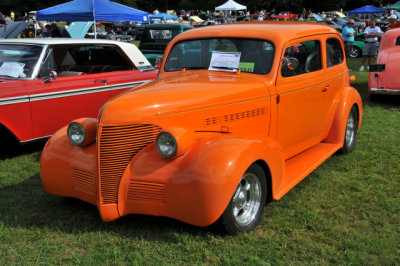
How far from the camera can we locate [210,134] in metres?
3.44

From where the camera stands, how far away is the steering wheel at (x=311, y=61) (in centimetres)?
464

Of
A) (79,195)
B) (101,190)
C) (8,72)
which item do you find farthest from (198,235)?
(8,72)

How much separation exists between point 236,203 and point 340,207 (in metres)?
1.23

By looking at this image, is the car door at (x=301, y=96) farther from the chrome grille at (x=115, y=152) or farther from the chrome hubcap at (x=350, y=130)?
the chrome grille at (x=115, y=152)

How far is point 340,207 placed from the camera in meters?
3.88

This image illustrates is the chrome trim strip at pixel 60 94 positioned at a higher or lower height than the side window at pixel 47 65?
lower

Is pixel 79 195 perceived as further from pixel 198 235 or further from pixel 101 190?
pixel 198 235

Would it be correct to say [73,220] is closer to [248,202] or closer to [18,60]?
[248,202]

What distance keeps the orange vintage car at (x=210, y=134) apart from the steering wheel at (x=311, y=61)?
0.01 m

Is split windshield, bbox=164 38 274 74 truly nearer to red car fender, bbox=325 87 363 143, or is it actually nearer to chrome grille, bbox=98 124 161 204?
chrome grille, bbox=98 124 161 204

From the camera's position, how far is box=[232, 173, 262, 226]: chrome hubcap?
10.8ft

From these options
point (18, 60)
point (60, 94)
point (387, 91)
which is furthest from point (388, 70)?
point (18, 60)

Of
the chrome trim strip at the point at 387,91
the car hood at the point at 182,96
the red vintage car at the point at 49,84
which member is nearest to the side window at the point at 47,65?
the red vintage car at the point at 49,84

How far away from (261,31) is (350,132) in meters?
2.24
